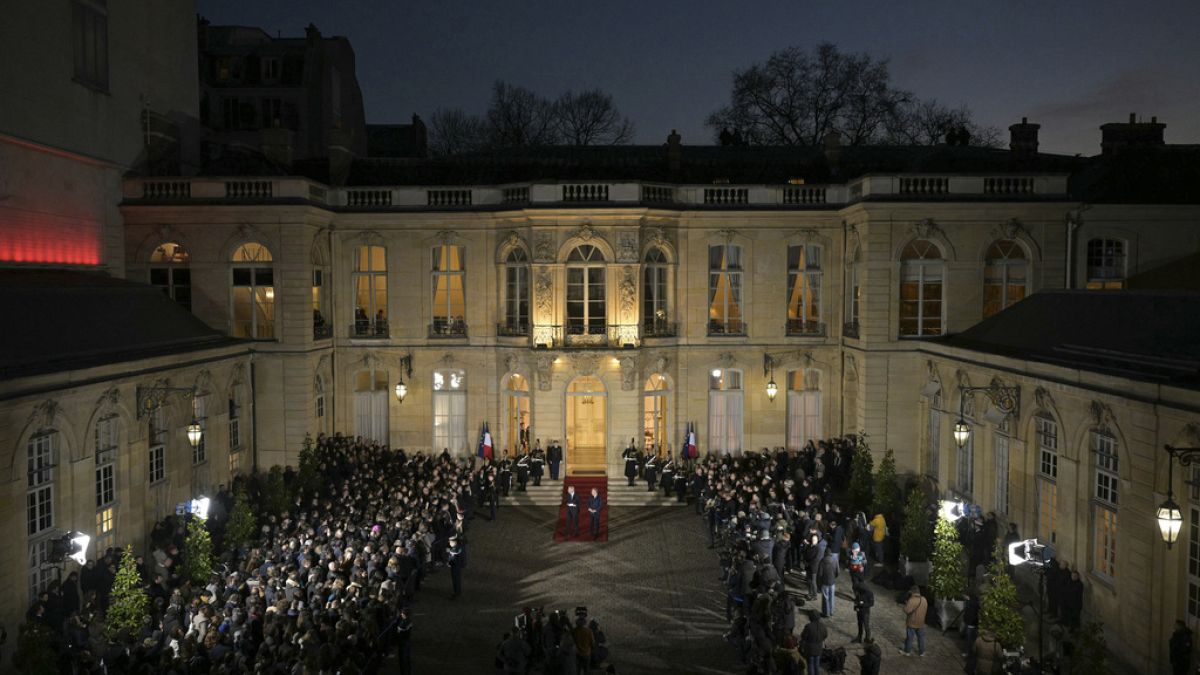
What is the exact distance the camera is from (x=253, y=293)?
29172 millimetres

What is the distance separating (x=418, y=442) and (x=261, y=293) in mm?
7290

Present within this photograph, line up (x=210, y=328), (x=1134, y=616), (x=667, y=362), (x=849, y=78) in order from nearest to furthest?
(x=1134, y=616), (x=210, y=328), (x=667, y=362), (x=849, y=78)

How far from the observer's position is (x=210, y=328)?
28359mm

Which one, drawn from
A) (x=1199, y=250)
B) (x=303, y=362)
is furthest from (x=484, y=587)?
(x=1199, y=250)

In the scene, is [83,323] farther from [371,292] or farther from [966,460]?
[966,460]

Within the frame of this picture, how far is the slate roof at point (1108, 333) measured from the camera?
55.2ft

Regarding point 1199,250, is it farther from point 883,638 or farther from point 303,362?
point 303,362

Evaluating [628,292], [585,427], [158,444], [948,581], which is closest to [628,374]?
[628,292]

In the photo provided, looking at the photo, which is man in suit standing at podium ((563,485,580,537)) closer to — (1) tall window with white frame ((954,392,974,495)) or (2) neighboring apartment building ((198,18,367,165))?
(1) tall window with white frame ((954,392,974,495))

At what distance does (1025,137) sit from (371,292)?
24.3m

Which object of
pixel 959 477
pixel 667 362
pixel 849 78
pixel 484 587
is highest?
pixel 849 78

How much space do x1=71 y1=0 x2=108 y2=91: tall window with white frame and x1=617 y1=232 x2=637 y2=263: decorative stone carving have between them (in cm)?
1652

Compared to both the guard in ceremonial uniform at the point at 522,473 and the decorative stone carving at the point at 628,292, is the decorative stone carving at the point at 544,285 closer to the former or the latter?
the decorative stone carving at the point at 628,292

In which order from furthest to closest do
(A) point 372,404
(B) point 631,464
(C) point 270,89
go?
(C) point 270,89 < (A) point 372,404 < (B) point 631,464
